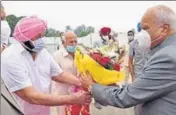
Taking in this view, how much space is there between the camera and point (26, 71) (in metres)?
4.14

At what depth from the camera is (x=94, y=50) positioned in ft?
13.0

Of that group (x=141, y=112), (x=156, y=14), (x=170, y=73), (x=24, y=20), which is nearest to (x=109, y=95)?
(x=141, y=112)

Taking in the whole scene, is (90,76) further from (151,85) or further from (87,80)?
(151,85)

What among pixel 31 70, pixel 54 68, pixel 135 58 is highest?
pixel 31 70

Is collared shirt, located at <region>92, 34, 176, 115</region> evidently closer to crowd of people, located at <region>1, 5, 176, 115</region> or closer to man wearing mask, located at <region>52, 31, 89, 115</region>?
crowd of people, located at <region>1, 5, 176, 115</region>

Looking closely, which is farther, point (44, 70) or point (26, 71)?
point (44, 70)

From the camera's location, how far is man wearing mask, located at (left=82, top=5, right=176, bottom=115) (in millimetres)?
3207

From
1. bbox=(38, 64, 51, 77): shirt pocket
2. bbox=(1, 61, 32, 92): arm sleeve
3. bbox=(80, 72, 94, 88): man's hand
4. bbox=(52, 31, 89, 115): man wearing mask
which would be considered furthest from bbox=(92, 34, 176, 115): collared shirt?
bbox=(52, 31, 89, 115): man wearing mask

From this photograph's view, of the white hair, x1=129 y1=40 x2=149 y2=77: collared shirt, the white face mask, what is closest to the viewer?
the white hair

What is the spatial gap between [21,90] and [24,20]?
721 mm

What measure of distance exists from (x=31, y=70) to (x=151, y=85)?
1.52m

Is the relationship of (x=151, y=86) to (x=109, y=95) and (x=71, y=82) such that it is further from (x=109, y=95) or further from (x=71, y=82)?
(x=71, y=82)

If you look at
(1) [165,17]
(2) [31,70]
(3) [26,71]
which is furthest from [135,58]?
(1) [165,17]

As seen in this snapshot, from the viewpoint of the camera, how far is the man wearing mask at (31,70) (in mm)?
4004
